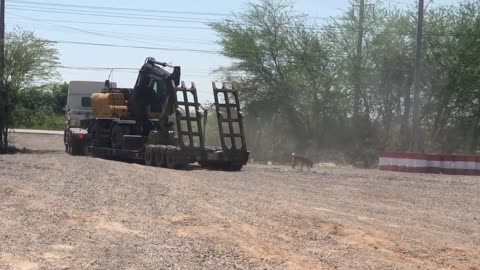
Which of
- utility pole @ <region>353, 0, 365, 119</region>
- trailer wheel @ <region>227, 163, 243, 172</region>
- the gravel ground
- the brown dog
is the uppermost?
utility pole @ <region>353, 0, 365, 119</region>

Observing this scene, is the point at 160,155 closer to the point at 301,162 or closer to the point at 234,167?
the point at 234,167

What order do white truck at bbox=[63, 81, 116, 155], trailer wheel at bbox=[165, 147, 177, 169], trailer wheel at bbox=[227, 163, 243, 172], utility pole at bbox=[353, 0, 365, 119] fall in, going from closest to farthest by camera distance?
trailer wheel at bbox=[165, 147, 177, 169]
trailer wheel at bbox=[227, 163, 243, 172]
white truck at bbox=[63, 81, 116, 155]
utility pole at bbox=[353, 0, 365, 119]

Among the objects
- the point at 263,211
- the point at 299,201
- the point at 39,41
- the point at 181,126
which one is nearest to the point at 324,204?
the point at 299,201

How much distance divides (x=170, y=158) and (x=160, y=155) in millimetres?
951

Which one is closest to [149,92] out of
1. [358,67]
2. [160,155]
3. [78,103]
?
[160,155]

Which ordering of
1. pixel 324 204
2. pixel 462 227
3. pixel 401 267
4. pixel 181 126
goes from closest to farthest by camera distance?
pixel 401 267 < pixel 462 227 < pixel 324 204 < pixel 181 126

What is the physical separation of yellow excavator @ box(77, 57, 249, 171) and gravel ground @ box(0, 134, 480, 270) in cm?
741

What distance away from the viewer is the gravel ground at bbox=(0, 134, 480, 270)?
36.3ft

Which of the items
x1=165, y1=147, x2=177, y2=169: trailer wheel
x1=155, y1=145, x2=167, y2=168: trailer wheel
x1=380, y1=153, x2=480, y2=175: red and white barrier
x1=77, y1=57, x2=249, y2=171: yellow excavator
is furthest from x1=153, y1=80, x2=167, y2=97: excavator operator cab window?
x1=380, y1=153, x2=480, y2=175: red and white barrier

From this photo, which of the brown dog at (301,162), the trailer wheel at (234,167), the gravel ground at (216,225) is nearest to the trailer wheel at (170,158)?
the trailer wheel at (234,167)

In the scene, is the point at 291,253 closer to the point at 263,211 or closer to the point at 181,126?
the point at 263,211

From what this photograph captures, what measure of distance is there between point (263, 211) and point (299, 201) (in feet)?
10.6

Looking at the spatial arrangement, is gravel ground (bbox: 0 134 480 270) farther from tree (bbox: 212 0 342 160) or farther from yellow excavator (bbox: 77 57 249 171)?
tree (bbox: 212 0 342 160)

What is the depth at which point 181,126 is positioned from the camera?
31.0 m
